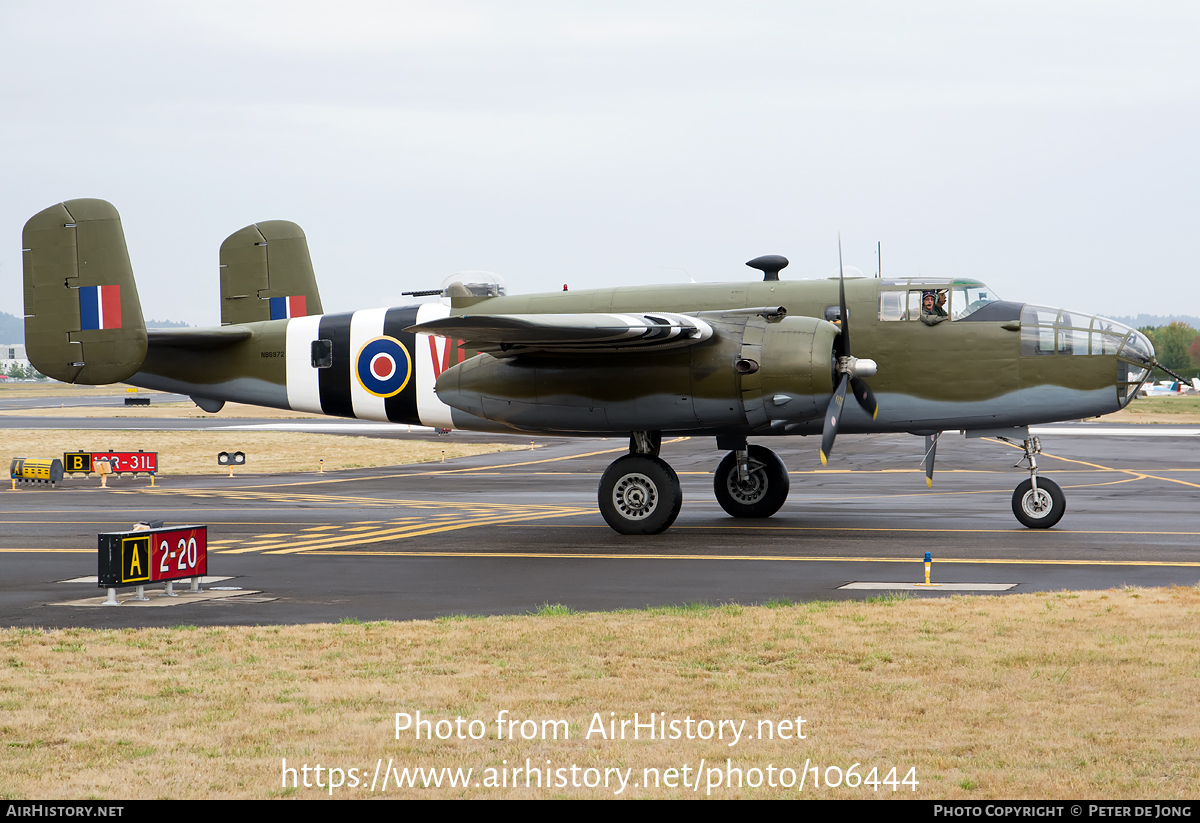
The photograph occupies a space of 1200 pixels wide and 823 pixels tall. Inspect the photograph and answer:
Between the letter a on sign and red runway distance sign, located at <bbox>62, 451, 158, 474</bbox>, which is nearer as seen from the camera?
the letter a on sign

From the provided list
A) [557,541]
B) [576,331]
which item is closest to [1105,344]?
[576,331]

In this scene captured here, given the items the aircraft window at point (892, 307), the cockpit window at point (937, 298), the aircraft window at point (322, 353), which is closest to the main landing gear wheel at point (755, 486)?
the aircraft window at point (892, 307)

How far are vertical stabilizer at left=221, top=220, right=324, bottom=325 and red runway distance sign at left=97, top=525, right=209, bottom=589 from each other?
1452 cm

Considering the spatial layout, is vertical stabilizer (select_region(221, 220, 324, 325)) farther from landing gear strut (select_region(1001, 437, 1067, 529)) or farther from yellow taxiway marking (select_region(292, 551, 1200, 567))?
landing gear strut (select_region(1001, 437, 1067, 529))

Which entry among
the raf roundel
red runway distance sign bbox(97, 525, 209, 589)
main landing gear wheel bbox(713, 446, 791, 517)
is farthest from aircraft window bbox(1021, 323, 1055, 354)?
red runway distance sign bbox(97, 525, 209, 589)

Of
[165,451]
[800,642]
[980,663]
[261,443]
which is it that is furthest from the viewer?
[261,443]

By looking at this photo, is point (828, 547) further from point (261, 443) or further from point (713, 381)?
point (261, 443)

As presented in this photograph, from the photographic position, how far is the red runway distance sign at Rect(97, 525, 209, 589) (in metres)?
14.8

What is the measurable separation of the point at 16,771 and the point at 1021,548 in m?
15.9

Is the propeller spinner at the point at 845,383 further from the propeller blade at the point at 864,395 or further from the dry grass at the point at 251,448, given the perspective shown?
the dry grass at the point at 251,448

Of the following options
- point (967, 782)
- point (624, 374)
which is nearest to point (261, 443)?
point (624, 374)

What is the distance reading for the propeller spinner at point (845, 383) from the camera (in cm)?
2006

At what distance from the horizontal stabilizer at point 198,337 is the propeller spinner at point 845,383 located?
42.3ft

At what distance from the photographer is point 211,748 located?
830 centimetres
